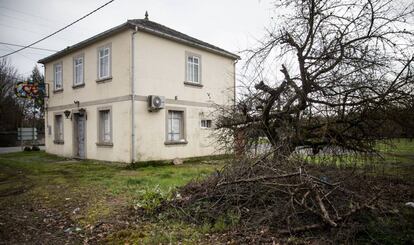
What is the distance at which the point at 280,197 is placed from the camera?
5.08 meters

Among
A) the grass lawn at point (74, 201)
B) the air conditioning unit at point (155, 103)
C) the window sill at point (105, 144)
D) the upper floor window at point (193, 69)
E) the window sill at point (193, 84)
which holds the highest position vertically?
the upper floor window at point (193, 69)

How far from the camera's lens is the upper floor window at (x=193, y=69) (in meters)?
15.3

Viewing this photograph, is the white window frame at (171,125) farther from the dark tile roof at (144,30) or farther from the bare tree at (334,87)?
the bare tree at (334,87)

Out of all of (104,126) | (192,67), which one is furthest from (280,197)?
(192,67)

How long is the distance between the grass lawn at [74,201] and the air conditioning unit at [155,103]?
296 centimetres

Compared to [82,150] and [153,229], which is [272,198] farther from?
[82,150]

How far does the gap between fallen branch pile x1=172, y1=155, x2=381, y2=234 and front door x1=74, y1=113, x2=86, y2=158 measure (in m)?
11.4

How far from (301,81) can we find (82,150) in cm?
1283

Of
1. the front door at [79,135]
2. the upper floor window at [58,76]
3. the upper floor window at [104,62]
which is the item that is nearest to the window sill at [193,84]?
the upper floor window at [104,62]

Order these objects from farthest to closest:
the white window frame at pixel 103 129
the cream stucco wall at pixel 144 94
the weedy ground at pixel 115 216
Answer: the white window frame at pixel 103 129 < the cream stucco wall at pixel 144 94 < the weedy ground at pixel 115 216

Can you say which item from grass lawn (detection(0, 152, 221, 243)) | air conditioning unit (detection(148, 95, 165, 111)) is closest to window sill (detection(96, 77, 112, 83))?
air conditioning unit (detection(148, 95, 165, 111))

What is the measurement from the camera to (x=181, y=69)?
14.8 meters

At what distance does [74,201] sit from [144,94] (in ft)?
22.6

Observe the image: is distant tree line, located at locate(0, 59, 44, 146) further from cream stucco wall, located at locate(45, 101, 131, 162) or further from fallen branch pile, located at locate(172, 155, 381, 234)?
fallen branch pile, located at locate(172, 155, 381, 234)
